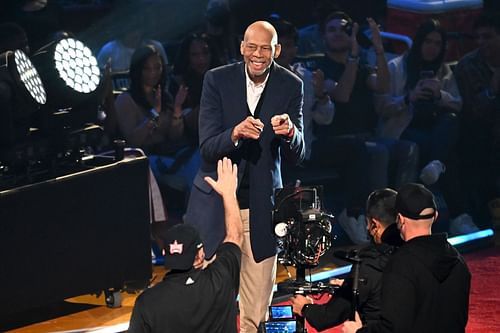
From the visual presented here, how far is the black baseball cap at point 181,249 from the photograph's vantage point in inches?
178

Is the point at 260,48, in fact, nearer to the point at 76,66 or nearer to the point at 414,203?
the point at 414,203

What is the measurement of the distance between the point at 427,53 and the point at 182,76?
238cm

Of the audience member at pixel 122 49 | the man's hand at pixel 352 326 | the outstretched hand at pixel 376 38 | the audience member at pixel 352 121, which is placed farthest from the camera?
the outstretched hand at pixel 376 38

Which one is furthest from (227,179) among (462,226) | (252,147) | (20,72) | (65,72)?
(462,226)

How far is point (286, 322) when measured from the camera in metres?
5.49

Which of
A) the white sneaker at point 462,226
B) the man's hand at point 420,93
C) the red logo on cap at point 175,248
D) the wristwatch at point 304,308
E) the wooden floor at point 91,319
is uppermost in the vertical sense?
the red logo on cap at point 175,248

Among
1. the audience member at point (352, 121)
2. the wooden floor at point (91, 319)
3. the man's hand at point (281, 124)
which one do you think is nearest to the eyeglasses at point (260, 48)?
the man's hand at point (281, 124)

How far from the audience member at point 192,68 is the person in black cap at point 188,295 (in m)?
3.88

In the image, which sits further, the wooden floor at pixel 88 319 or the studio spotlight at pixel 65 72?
the wooden floor at pixel 88 319

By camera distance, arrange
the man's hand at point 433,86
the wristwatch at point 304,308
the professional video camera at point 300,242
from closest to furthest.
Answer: the wristwatch at point 304,308 → the professional video camera at point 300,242 → the man's hand at point 433,86

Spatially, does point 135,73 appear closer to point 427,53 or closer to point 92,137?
point 92,137

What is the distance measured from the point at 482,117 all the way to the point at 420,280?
5.83m

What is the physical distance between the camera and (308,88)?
9.01 metres

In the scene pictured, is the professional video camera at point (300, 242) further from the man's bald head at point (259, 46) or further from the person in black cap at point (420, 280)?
the person in black cap at point (420, 280)
